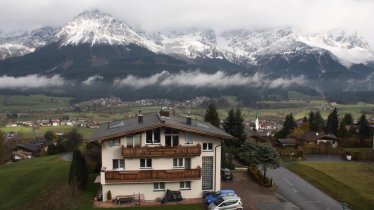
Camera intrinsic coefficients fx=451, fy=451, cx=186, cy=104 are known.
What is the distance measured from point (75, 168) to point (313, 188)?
28246 millimetres

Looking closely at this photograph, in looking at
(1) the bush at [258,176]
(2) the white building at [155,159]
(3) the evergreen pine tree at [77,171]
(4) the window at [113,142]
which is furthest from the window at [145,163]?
(1) the bush at [258,176]

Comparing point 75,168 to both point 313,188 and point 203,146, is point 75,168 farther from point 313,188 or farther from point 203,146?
point 313,188

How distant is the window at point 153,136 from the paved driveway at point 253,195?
10.6 m

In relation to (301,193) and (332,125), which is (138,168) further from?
(332,125)

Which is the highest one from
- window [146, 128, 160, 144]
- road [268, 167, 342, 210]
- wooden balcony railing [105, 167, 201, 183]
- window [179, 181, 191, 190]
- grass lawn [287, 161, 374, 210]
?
window [146, 128, 160, 144]

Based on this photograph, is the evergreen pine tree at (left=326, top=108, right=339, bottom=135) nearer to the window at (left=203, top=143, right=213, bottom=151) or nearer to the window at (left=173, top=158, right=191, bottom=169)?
the window at (left=203, top=143, right=213, bottom=151)

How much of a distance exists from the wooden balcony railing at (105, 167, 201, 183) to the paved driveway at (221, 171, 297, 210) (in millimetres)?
6923

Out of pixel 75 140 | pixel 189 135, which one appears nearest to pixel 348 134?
pixel 75 140

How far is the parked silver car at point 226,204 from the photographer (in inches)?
1641

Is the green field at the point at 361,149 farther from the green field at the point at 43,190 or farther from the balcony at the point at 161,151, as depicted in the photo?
the green field at the point at 43,190

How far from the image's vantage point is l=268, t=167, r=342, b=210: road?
47.0 m

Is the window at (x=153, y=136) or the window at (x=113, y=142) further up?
the window at (x=153, y=136)

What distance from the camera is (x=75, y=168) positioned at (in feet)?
161

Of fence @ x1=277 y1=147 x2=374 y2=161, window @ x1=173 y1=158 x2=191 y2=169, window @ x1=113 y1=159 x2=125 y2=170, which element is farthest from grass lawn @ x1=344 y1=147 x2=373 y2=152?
window @ x1=113 y1=159 x2=125 y2=170
